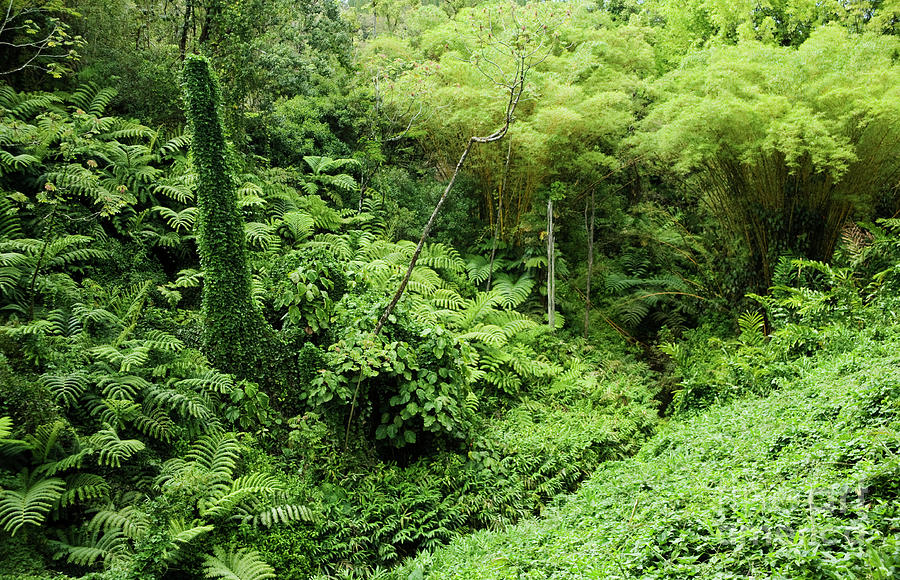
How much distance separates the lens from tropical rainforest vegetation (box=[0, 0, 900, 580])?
9.45 feet

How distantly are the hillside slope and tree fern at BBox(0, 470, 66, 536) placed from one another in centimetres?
208

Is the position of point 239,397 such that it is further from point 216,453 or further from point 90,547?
point 90,547

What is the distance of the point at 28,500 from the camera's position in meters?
2.78

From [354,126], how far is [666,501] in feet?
25.4

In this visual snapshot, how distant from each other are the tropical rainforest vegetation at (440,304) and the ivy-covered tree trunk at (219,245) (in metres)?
0.02

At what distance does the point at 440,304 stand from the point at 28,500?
4.58 metres

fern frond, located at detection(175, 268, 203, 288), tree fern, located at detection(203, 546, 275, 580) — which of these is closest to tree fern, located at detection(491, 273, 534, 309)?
fern frond, located at detection(175, 268, 203, 288)

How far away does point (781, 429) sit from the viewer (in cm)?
311

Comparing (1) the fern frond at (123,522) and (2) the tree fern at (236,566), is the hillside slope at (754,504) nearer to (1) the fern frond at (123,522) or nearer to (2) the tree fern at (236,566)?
(2) the tree fern at (236,566)

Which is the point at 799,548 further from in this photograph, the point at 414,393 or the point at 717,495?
the point at 414,393

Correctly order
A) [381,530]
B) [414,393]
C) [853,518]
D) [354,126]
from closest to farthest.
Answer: [853,518] < [381,530] < [414,393] < [354,126]

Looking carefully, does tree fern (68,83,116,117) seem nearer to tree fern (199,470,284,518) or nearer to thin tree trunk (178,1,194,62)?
thin tree trunk (178,1,194,62)

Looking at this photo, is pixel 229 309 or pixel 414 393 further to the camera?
pixel 414 393

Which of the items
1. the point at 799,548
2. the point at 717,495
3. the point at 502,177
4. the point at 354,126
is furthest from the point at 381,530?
the point at 354,126
